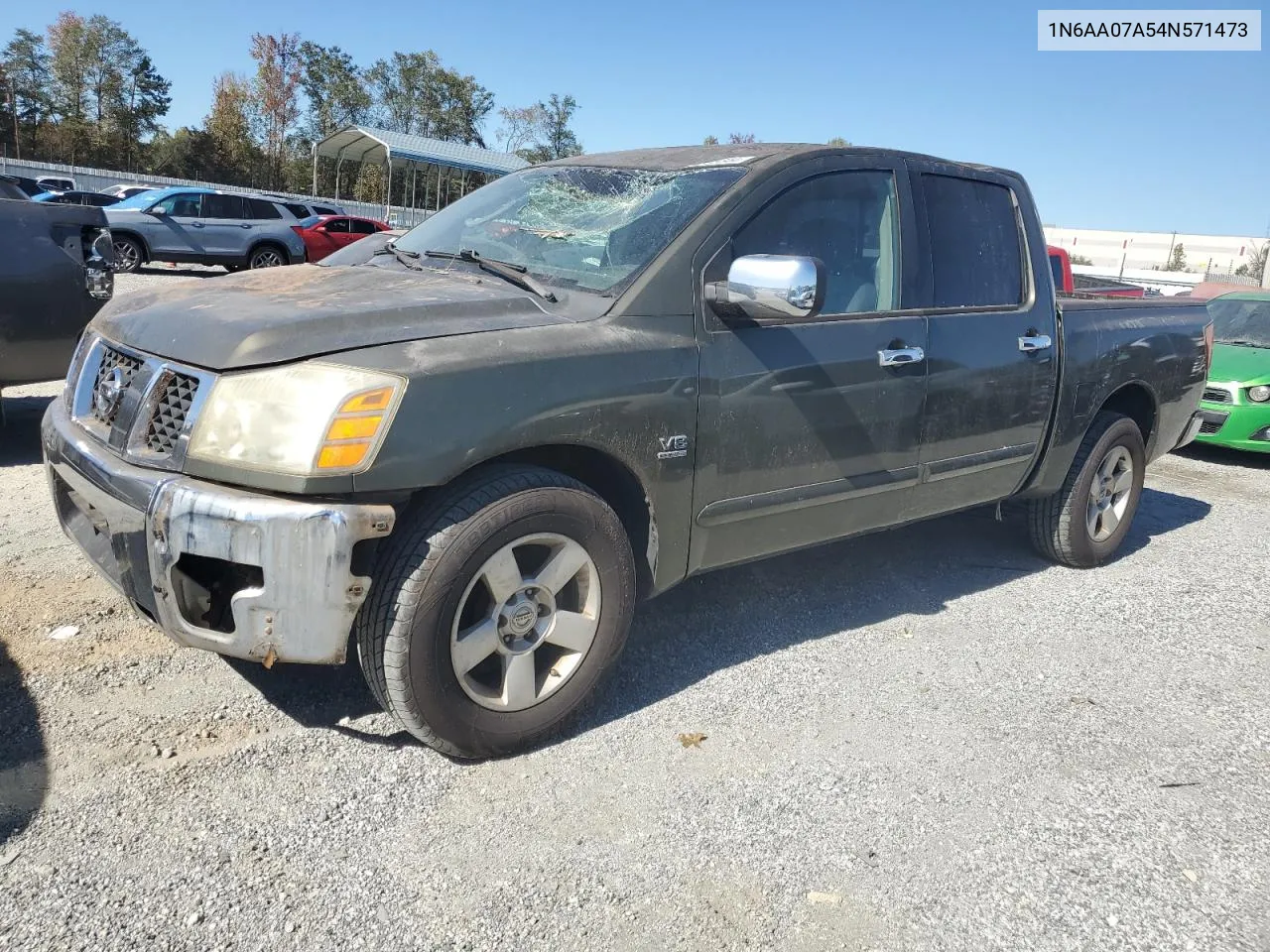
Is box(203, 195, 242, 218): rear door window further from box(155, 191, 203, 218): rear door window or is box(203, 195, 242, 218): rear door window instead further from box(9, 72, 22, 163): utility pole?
box(9, 72, 22, 163): utility pole

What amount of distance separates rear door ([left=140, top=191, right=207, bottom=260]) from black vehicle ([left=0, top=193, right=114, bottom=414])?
548 inches

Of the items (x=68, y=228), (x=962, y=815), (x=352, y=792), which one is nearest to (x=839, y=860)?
(x=962, y=815)

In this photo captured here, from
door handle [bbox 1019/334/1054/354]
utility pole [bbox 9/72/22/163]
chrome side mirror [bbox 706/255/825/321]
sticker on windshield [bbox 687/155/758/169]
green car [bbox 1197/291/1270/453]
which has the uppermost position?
utility pole [bbox 9/72/22/163]

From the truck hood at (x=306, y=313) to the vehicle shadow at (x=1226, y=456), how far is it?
7.96m

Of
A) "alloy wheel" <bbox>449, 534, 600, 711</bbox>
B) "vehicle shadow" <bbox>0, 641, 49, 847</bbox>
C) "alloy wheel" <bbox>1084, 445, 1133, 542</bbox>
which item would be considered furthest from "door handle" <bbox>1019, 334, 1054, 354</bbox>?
"vehicle shadow" <bbox>0, 641, 49, 847</bbox>

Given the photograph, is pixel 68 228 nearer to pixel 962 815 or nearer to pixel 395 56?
pixel 962 815

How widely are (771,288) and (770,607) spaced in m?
1.68

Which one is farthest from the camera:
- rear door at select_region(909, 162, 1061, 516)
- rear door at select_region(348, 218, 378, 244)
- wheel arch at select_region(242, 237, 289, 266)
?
rear door at select_region(348, 218, 378, 244)

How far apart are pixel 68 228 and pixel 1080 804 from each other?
18.2 feet

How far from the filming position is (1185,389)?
17.3 ft

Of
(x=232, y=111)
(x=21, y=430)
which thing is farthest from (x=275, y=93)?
(x=21, y=430)

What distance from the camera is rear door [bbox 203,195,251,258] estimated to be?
18.3 meters

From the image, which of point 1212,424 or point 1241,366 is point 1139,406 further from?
point 1241,366

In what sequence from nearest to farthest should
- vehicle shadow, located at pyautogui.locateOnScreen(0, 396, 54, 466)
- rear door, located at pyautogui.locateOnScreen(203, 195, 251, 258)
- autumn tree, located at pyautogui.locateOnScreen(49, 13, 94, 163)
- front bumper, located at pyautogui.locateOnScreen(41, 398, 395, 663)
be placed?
1. front bumper, located at pyautogui.locateOnScreen(41, 398, 395, 663)
2. vehicle shadow, located at pyautogui.locateOnScreen(0, 396, 54, 466)
3. rear door, located at pyautogui.locateOnScreen(203, 195, 251, 258)
4. autumn tree, located at pyautogui.locateOnScreen(49, 13, 94, 163)
